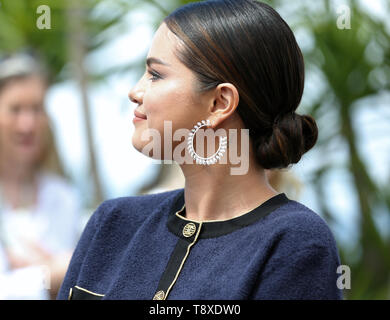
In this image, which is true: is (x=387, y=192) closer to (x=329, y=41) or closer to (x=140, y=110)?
(x=329, y=41)

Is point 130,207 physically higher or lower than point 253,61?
lower

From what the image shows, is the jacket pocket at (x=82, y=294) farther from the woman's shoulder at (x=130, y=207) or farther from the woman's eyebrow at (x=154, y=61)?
the woman's eyebrow at (x=154, y=61)

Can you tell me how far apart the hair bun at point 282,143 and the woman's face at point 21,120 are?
241 centimetres

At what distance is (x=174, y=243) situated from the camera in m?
1.85

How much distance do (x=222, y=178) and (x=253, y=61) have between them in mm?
355

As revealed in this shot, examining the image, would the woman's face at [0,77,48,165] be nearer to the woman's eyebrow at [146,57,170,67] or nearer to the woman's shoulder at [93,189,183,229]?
the woman's shoulder at [93,189,183,229]

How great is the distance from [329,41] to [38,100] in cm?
361

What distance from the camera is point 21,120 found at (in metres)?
3.91
